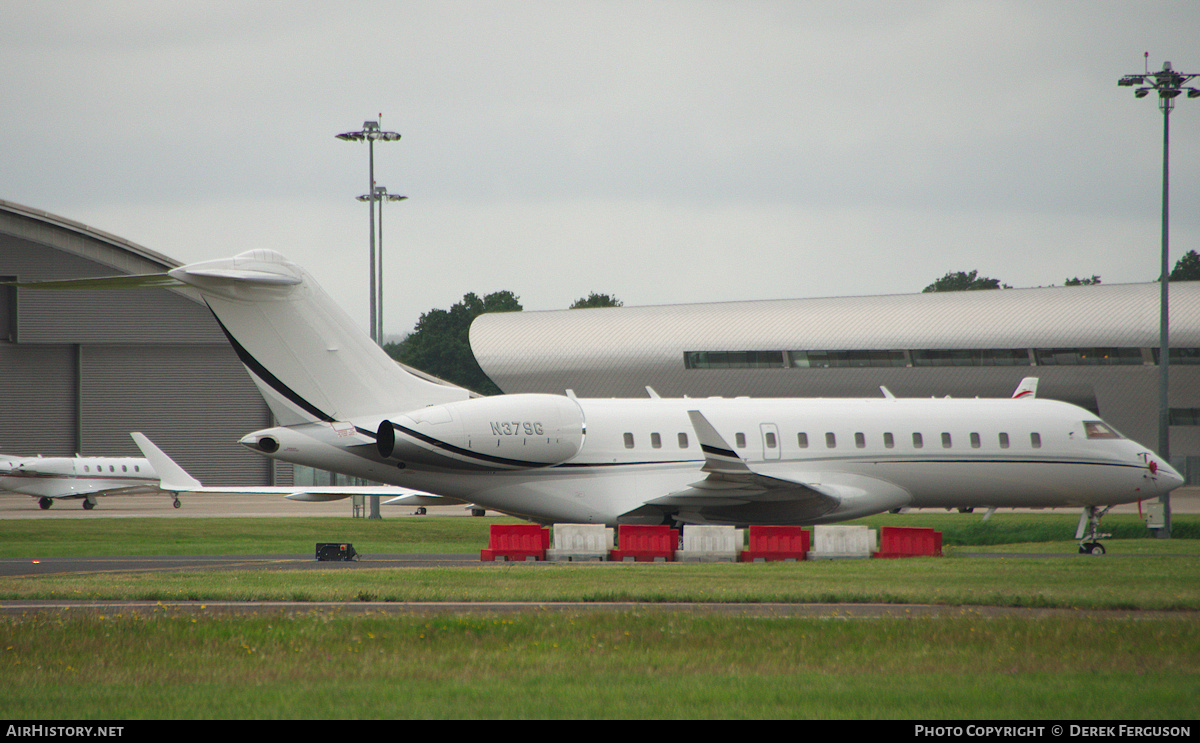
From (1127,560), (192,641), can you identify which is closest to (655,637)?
(192,641)

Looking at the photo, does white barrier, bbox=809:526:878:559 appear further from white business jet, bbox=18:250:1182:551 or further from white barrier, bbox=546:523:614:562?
white barrier, bbox=546:523:614:562

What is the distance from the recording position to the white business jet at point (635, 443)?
20.6 metres

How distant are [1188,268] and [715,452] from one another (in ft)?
339

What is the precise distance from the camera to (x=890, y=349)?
204 feet

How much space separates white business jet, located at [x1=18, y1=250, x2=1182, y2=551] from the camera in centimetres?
2059

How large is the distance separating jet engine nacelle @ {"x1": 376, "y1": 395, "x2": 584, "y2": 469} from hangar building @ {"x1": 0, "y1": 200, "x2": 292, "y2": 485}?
138ft

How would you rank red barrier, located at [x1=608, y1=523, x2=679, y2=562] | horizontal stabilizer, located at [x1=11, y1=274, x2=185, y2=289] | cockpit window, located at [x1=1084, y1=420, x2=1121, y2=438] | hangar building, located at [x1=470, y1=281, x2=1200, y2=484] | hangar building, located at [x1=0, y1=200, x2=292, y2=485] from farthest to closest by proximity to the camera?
hangar building, located at [x1=470, y1=281, x2=1200, y2=484]
hangar building, located at [x1=0, y1=200, x2=292, y2=485]
cockpit window, located at [x1=1084, y1=420, x2=1121, y2=438]
red barrier, located at [x1=608, y1=523, x2=679, y2=562]
horizontal stabilizer, located at [x1=11, y1=274, x2=185, y2=289]

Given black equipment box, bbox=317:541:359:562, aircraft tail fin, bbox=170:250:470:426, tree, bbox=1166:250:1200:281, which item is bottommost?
black equipment box, bbox=317:541:359:562

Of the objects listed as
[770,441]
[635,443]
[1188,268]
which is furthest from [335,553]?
[1188,268]

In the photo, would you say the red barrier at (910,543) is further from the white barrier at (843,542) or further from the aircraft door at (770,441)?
the aircraft door at (770,441)

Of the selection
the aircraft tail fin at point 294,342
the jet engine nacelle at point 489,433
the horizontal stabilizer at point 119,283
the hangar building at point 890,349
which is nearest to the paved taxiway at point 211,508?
the hangar building at point 890,349

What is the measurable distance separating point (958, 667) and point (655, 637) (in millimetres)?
2742

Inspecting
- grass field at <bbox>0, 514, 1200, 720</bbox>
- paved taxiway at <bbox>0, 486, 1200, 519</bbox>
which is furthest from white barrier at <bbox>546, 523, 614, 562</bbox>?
paved taxiway at <bbox>0, 486, 1200, 519</bbox>

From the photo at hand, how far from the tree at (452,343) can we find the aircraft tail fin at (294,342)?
88847 millimetres
